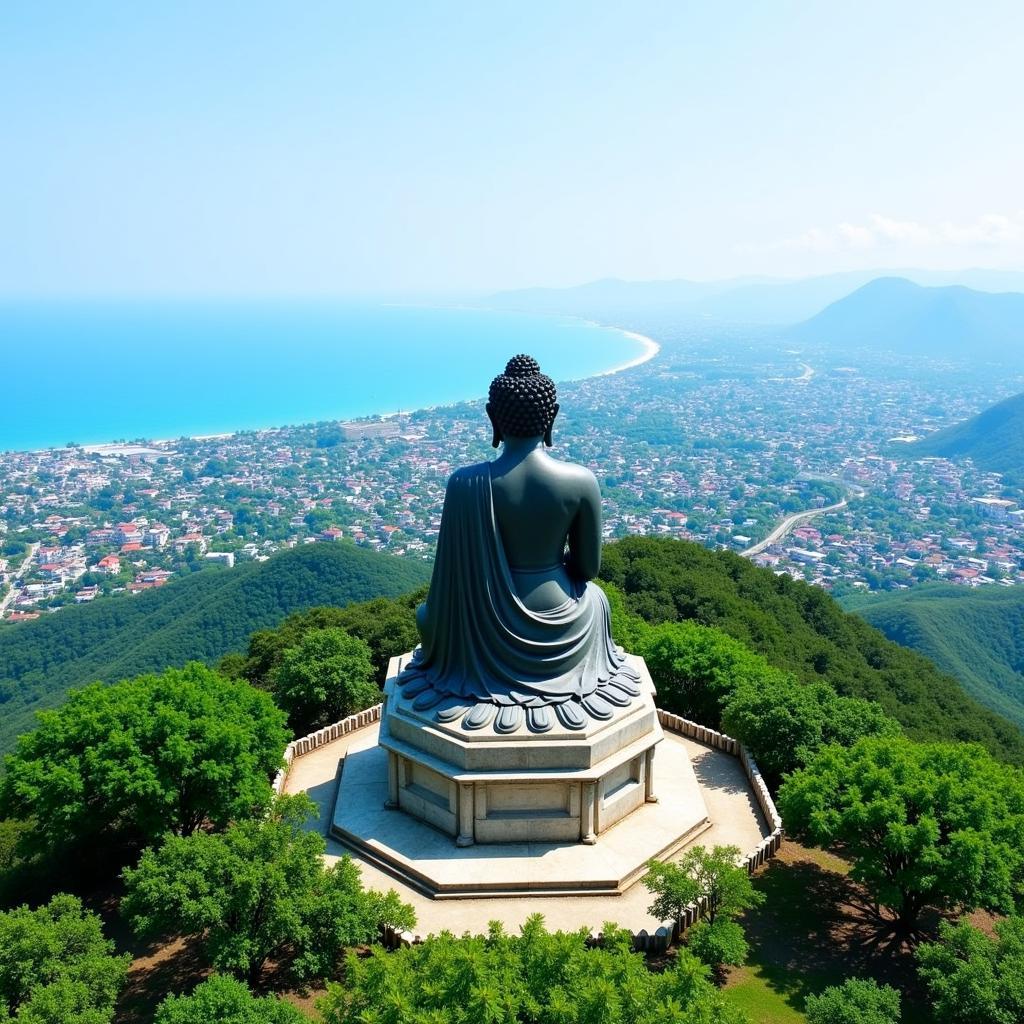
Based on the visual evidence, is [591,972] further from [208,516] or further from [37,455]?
[37,455]

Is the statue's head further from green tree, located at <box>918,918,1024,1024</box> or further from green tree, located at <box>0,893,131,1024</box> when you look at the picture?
green tree, located at <box>918,918,1024,1024</box>

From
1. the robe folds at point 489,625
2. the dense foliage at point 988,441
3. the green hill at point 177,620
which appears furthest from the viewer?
the dense foliage at point 988,441

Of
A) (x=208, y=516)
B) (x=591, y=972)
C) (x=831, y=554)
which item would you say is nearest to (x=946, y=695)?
(x=591, y=972)

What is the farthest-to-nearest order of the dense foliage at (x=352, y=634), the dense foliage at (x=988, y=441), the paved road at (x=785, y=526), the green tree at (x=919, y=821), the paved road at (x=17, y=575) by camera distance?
the dense foliage at (x=988, y=441) → the paved road at (x=785, y=526) → the paved road at (x=17, y=575) → the dense foliage at (x=352, y=634) → the green tree at (x=919, y=821)

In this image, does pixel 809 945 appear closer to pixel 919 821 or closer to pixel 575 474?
pixel 919 821

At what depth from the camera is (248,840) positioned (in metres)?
12.1

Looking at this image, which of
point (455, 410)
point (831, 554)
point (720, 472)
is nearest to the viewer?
point (831, 554)

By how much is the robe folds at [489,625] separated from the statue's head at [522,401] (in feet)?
3.16

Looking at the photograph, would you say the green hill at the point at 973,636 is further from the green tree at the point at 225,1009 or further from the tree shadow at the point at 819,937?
the green tree at the point at 225,1009

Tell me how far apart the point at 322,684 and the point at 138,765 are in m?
6.80

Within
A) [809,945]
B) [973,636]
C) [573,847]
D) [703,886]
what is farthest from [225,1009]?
[973,636]

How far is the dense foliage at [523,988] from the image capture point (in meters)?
8.76

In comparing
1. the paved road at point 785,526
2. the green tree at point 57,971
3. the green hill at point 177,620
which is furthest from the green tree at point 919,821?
the paved road at point 785,526

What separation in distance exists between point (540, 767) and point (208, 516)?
92.9 meters
